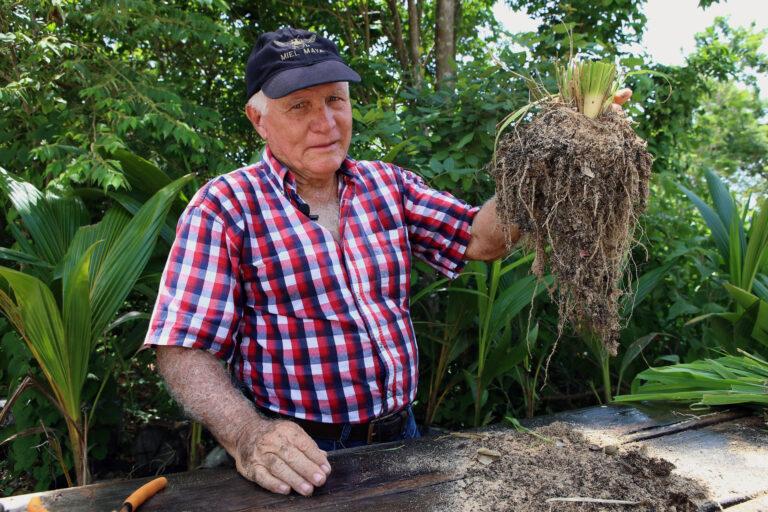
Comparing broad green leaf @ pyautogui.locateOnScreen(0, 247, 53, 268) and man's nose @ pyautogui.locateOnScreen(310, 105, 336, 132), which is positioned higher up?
man's nose @ pyautogui.locateOnScreen(310, 105, 336, 132)

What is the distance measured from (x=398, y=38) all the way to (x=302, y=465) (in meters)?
4.91

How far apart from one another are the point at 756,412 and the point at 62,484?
2593 mm

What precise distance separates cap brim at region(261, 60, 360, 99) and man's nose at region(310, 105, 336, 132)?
11 cm

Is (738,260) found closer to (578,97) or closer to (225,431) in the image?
(578,97)

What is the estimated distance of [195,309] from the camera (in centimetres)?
161

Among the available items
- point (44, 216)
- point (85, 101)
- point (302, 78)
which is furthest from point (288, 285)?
point (85, 101)

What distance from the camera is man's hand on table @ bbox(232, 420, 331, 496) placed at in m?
1.38

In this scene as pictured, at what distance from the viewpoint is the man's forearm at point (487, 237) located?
1.97 m

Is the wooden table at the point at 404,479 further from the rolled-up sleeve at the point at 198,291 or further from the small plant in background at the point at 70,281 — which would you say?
the small plant in background at the point at 70,281

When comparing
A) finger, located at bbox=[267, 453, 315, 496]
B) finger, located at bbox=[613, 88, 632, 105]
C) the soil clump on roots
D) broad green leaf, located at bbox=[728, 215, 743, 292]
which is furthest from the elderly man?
broad green leaf, located at bbox=[728, 215, 743, 292]

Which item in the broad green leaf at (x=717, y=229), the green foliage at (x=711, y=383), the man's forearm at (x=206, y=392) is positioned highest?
the broad green leaf at (x=717, y=229)

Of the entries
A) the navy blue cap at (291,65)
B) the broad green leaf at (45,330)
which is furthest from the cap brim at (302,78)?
the broad green leaf at (45,330)

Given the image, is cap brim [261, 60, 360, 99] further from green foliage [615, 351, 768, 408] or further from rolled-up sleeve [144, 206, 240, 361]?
green foliage [615, 351, 768, 408]

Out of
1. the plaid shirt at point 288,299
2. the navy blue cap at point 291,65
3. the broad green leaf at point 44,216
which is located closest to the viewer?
the plaid shirt at point 288,299
